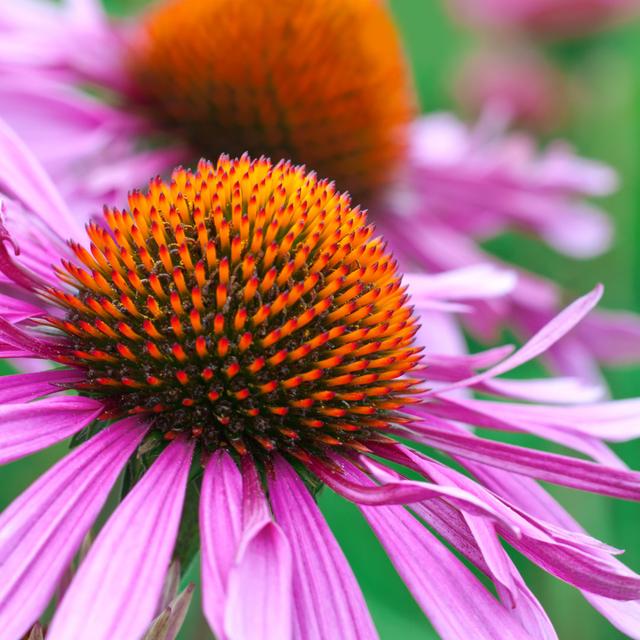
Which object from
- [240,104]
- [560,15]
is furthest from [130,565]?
[560,15]

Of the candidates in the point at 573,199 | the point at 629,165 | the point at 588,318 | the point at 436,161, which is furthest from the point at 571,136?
the point at 588,318

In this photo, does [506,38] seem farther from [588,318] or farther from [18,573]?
[18,573]

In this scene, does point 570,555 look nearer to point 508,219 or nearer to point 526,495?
point 526,495

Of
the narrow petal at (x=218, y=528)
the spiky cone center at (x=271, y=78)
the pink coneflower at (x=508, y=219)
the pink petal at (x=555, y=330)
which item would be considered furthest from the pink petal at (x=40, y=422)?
the pink coneflower at (x=508, y=219)

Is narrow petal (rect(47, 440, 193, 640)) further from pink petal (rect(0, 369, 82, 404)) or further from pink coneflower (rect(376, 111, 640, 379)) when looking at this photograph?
pink coneflower (rect(376, 111, 640, 379))

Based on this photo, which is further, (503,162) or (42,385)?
(503,162)
